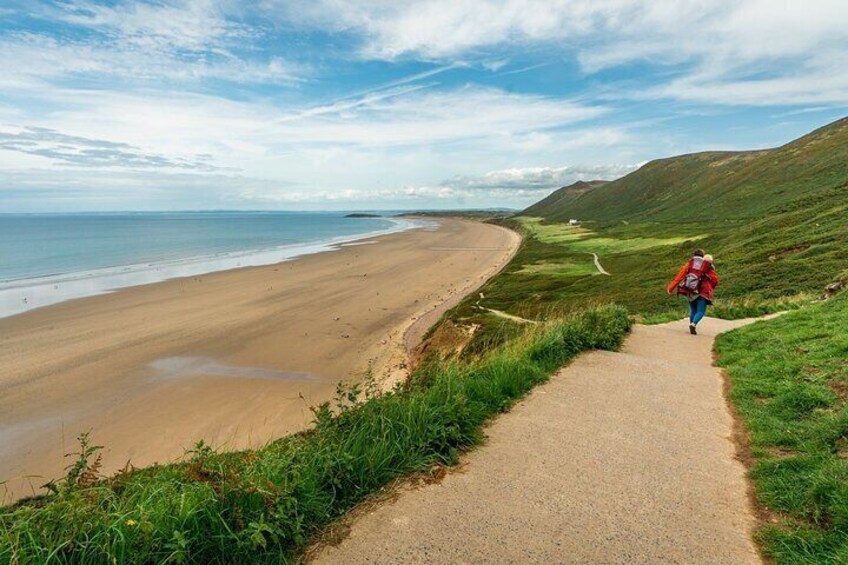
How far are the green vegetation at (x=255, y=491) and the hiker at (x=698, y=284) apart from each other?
883 centimetres

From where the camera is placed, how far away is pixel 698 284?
13469 millimetres

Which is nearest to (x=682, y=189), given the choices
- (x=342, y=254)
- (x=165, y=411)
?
(x=342, y=254)

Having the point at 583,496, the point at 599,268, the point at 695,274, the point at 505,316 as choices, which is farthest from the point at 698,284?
the point at 599,268

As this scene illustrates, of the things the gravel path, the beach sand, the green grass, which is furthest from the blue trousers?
the gravel path

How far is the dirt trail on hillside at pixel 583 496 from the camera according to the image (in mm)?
3920

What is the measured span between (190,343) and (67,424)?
8.17 m

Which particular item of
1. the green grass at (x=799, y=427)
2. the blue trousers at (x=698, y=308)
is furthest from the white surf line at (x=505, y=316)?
the green grass at (x=799, y=427)

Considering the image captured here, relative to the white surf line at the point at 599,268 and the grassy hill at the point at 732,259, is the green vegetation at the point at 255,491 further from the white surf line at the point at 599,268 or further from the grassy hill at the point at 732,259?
the white surf line at the point at 599,268

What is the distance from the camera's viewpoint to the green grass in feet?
13.0

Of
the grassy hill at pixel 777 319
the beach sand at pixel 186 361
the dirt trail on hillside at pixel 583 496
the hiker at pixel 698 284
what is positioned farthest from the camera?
the hiker at pixel 698 284

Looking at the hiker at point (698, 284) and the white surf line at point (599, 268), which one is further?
the white surf line at point (599, 268)

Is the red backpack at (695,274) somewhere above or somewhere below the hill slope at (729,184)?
below

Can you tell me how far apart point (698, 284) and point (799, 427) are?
8.28 meters

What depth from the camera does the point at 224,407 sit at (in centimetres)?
1477
